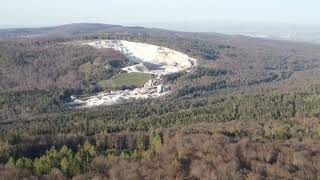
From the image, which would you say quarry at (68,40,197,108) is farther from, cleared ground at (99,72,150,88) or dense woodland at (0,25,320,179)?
dense woodland at (0,25,320,179)

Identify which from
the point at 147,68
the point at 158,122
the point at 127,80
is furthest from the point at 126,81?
the point at 158,122

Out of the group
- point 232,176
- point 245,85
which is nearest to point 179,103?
point 245,85

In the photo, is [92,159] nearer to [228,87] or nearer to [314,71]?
[228,87]

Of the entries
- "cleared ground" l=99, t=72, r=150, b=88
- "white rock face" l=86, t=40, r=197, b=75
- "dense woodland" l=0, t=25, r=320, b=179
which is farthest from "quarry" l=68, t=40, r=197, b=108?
"dense woodland" l=0, t=25, r=320, b=179

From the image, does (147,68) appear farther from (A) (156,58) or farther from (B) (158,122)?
(B) (158,122)

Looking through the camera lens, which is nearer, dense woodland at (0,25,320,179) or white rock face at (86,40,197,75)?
dense woodland at (0,25,320,179)

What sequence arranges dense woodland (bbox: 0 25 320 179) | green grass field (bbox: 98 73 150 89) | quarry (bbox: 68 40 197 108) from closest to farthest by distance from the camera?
dense woodland (bbox: 0 25 320 179) → quarry (bbox: 68 40 197 108) → green grass field (bbox: 98 73 150 89)
